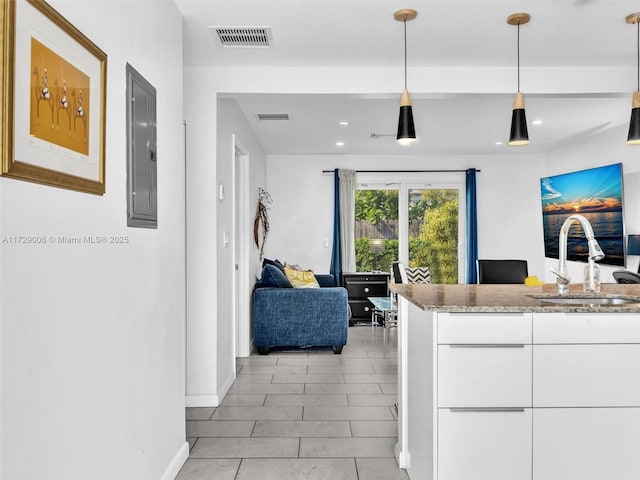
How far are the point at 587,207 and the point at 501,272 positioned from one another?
89.9 inches

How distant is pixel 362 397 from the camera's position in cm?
381

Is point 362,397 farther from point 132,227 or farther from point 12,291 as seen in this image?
point 12,291

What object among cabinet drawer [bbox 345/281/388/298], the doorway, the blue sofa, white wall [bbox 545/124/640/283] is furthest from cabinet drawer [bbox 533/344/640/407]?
cabinet drawer [bbox 345/281/388/298]

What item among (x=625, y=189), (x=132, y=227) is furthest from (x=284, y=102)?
(x=625, y=189)

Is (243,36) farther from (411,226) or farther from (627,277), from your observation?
(411,226)

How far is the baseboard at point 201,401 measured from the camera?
3613 millimetres

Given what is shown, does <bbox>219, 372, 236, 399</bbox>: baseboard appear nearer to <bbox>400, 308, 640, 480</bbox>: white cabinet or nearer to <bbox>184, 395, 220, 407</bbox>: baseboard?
<bbox>184, 395, 220, 407</bbox>: baseboard

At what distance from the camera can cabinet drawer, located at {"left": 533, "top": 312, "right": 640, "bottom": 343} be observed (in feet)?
6.70

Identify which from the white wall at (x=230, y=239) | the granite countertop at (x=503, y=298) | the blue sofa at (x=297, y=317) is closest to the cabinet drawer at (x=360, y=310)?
the blue sofa at (x=297, y=317)

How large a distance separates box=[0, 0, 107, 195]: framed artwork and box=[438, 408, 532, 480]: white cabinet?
163cm

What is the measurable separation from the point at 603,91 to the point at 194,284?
3.40m

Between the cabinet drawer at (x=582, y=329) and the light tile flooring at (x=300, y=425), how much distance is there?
42.5 inches

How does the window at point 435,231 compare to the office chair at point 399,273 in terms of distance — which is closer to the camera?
the office chair at point 399,273

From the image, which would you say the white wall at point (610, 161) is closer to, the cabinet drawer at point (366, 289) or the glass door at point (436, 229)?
the glass door at point (436, 229)
